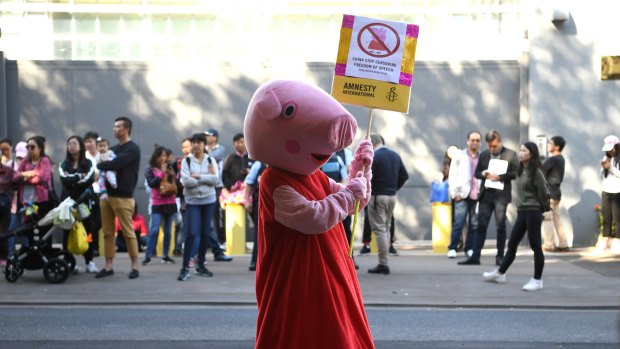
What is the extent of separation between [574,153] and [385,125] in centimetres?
351

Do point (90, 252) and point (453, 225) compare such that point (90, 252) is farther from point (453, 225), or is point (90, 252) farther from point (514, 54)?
point (514, 54)

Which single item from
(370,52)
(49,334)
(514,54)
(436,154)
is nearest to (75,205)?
(49,334)

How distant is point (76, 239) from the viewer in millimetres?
11023

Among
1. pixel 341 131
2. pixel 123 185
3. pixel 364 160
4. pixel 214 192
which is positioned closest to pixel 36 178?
pixel 123 185

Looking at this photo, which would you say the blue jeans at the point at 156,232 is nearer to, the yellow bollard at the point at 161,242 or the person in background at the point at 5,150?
the yellow bollard at the point at 161,242

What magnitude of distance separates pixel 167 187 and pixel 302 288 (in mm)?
8812

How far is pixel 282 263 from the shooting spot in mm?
4512

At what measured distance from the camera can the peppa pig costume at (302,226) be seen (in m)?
4.43

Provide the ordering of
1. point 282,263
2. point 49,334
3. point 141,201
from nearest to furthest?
1. point 282,263
2. point 49,334
3. point 141,201

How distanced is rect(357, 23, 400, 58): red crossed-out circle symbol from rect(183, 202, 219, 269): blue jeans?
637 cm

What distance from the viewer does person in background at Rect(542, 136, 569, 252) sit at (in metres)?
13.9

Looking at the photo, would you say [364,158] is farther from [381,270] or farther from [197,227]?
[381,270]

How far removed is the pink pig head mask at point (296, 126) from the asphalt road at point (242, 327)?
3.36 meters

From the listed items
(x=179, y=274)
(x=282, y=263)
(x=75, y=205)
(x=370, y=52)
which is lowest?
(x=179, y=274)
